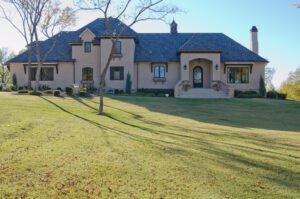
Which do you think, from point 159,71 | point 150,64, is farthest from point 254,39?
point 150,64

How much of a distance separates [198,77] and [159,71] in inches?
174

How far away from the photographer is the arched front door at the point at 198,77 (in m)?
34.9

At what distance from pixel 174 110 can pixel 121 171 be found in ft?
48.2

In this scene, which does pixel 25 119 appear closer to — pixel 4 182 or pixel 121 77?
pixel 4 182

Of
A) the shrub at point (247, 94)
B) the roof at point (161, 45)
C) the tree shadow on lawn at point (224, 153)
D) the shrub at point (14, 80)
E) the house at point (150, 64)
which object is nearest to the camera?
the tree shadow on lawn at point (224, 153)

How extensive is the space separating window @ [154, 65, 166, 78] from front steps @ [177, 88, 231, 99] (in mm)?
3866

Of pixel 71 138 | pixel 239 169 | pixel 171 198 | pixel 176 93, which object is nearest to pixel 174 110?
pixel 176 93

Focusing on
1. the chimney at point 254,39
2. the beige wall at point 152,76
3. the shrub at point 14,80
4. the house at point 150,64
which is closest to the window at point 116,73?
the house at point 150,64

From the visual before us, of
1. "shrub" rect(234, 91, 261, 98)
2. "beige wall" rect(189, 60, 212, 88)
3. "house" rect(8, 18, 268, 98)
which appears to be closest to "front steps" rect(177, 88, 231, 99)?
"house" rect(8, 18, 268, 98)

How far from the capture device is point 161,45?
3659cm

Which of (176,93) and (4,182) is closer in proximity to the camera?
(4,182)

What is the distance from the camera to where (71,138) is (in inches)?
363

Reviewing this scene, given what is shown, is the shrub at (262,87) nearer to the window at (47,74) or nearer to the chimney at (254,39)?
the chimney at (254,39)

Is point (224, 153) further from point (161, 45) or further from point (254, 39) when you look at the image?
point (254, 39)
